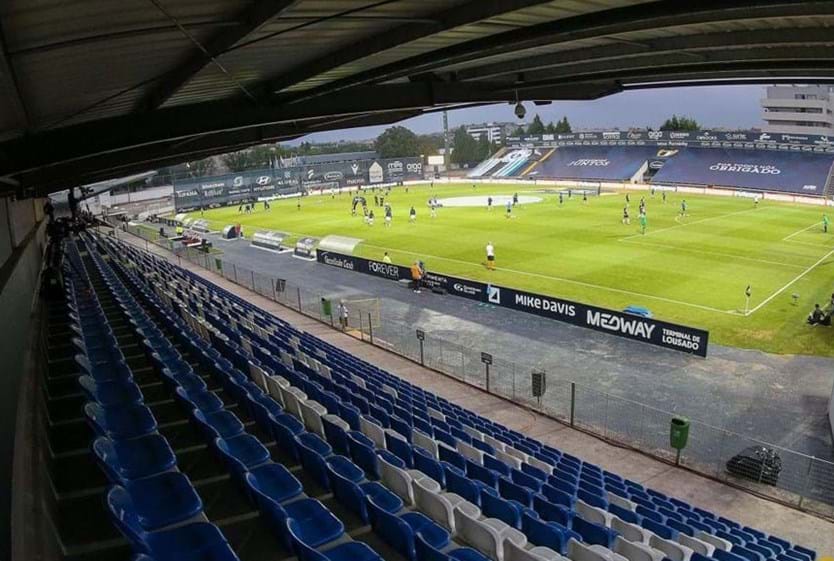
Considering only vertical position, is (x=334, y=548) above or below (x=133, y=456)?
below

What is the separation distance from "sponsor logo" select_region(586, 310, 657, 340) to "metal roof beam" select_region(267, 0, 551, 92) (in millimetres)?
15419

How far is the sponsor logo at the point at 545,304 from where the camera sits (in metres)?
24.1

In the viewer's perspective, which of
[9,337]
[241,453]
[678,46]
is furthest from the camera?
[678,46]

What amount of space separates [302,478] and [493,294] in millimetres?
20447

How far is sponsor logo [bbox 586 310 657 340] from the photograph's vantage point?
2170 centimetres

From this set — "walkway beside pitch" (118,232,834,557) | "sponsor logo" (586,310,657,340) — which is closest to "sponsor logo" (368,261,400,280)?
"walkway beside pitch" (118,232,834,557)

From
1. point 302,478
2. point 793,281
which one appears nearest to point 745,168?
point 793,281

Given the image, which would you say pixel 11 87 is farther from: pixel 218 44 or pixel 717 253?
pixel 717 253

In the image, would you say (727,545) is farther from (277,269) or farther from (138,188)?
(138,188)

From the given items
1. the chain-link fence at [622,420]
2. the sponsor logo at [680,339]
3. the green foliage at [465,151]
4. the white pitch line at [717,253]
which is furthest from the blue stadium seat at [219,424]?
the green foliage at [465,151]

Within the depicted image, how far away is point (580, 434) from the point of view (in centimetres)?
1562

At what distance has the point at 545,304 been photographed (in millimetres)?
24953

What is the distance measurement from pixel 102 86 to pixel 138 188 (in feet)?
295

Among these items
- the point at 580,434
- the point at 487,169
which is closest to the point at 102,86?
the point at 580,434
